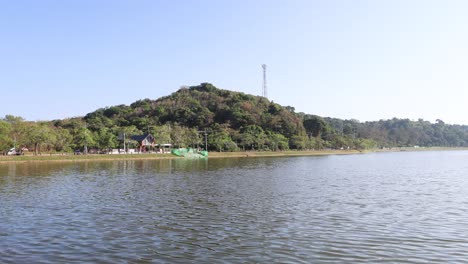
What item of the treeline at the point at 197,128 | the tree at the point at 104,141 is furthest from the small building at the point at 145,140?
the tree at the point at 104,141

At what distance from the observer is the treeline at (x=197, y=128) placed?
Answer: 2830 inches

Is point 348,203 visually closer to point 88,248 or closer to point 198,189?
point 198,189

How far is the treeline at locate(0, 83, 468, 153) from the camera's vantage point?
71.9 m

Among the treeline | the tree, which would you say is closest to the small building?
the treeline

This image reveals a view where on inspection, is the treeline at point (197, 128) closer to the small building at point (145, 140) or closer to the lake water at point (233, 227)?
the small building at point (145, 140)

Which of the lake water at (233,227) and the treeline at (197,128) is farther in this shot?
the treeline at (197,128)

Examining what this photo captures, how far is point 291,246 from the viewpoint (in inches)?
434

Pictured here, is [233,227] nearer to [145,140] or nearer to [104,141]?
[104,141]

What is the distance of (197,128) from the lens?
13262 cm

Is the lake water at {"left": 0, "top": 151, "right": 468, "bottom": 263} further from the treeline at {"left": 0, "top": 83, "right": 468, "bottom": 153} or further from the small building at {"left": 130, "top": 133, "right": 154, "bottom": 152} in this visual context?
the small building at {"left": 130, "top": 133, "right": 154, "bottom": 152}

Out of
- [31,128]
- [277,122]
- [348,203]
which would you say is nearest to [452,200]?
[348,203]

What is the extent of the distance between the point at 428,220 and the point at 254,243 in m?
7.14

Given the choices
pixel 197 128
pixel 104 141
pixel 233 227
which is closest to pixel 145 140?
pixel 104 141

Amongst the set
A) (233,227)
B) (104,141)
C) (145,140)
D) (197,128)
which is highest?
(197,128)
